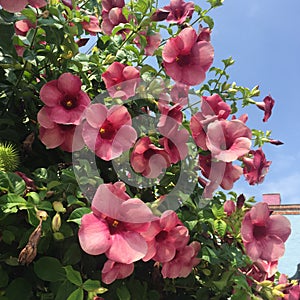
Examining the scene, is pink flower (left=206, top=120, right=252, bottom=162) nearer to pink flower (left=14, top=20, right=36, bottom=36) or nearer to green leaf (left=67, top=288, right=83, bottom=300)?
green leaf (left=67, top=288, right=83, bottom=300)

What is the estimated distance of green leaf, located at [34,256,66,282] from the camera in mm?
956

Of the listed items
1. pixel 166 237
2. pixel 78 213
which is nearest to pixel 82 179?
pixel 78 213

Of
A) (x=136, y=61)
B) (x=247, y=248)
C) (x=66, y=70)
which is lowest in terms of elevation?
(x=247, y=248)

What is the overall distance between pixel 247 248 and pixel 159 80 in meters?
0.52

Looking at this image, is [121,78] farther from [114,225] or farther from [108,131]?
[114,225]

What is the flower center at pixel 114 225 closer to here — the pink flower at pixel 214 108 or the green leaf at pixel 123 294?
the green leaf at pixel 123 294

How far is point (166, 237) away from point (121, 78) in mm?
431

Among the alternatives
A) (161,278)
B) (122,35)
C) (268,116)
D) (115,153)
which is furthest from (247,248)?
(122,35)

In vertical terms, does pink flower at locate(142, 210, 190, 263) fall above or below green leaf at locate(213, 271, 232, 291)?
above

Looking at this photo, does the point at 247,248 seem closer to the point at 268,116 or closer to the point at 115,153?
the point at 115,153

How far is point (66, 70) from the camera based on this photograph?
1227 millimetres

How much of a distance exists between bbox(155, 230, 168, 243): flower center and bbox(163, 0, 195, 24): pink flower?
78 centimetres

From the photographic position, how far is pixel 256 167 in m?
1.42

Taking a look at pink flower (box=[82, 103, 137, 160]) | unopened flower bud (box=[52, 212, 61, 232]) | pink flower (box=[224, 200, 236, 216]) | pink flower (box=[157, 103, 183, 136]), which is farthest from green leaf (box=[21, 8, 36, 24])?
pink flower (box=[224, 200, 236, 216])
